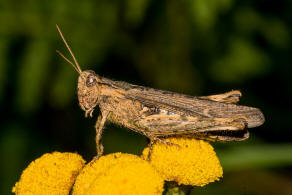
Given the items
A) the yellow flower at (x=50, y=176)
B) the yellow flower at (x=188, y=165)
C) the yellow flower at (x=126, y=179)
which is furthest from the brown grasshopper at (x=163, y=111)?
the yellow flower at (x=126, y=179)

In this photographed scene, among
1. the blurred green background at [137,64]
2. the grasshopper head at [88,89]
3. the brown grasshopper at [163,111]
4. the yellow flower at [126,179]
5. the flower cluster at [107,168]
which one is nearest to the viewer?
the yellow flower at [126,179]

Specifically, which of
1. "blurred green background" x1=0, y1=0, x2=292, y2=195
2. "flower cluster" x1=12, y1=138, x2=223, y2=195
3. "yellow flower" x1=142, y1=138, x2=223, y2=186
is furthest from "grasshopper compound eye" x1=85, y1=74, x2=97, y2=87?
"blurred green background" x1=0, y1=0, x2=292, y2=195

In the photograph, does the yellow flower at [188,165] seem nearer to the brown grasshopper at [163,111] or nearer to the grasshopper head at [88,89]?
the brown grasshopper at [163,111]

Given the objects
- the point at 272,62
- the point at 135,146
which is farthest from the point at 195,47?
the point at 135,146

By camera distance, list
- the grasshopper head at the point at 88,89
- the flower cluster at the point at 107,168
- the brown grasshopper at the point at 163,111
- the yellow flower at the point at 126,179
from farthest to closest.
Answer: the grasshopper head at the point at 88,89, the brown grasshopper at the point at 163,111, the flower cluster at the point at 107,168, the yellow flower at the point at 126,179

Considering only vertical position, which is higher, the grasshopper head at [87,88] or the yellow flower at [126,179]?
the grasshopper head at [87,88]

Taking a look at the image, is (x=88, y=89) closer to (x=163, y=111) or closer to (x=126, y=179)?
(x=163, y=111)

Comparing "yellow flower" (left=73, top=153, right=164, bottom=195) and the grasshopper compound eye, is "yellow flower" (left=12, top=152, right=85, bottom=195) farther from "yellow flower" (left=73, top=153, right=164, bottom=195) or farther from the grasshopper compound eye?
the grasshopper compound eye

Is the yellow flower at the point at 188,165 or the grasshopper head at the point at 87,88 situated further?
the grasshopper head at the point at 87,88
